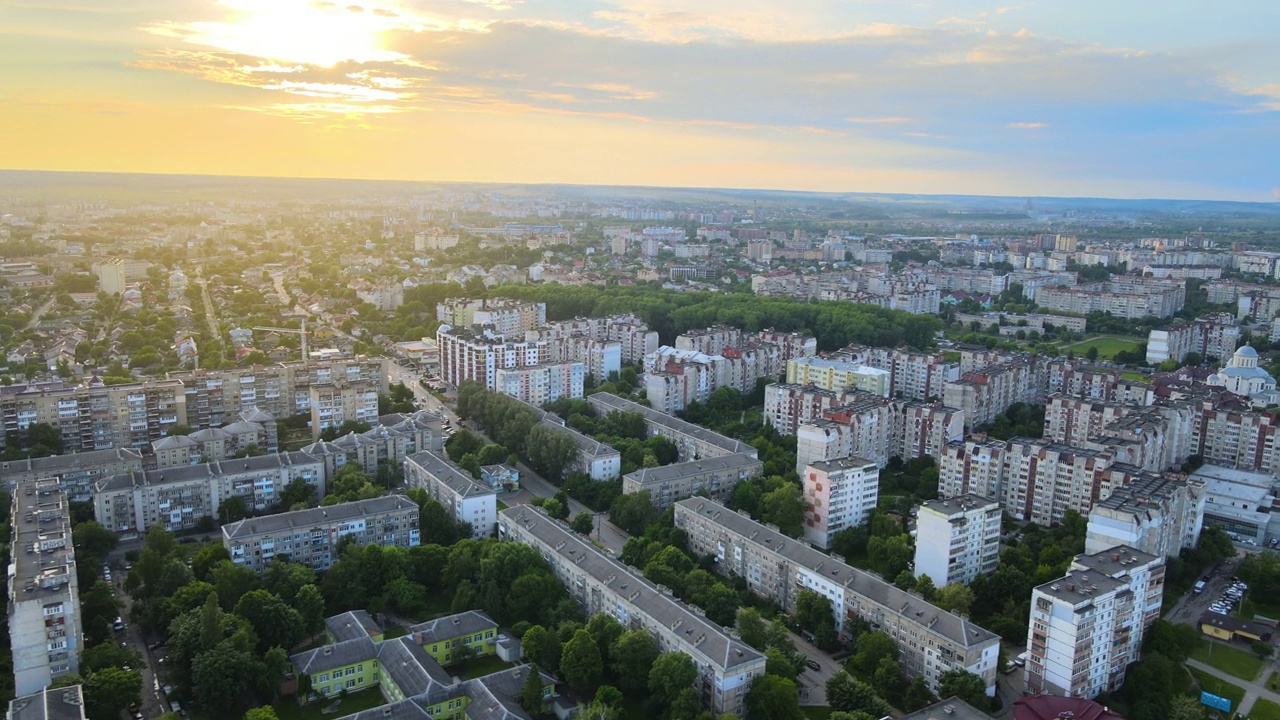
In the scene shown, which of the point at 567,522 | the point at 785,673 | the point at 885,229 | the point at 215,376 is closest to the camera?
the point at 785,673

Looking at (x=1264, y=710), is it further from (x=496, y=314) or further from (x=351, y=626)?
(x=496, y=314)

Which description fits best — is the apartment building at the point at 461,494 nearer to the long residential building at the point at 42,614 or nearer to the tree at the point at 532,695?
the tree at the point at 532,695

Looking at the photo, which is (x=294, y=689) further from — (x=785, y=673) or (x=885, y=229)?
(x=885, y=229)

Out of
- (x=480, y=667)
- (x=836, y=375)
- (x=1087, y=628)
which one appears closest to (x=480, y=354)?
(x=836, y=375)

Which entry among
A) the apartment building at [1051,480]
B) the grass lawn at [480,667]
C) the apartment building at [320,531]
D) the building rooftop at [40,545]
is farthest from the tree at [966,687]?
the building rooftop at [40,545]

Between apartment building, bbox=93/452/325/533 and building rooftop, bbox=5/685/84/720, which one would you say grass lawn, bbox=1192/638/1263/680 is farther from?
apartment building, bbox=93/452/325/533

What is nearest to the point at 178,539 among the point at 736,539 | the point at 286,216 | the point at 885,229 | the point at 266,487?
the point at 266,487

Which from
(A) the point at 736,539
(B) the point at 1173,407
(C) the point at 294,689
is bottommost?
(C) the point at 294,689
